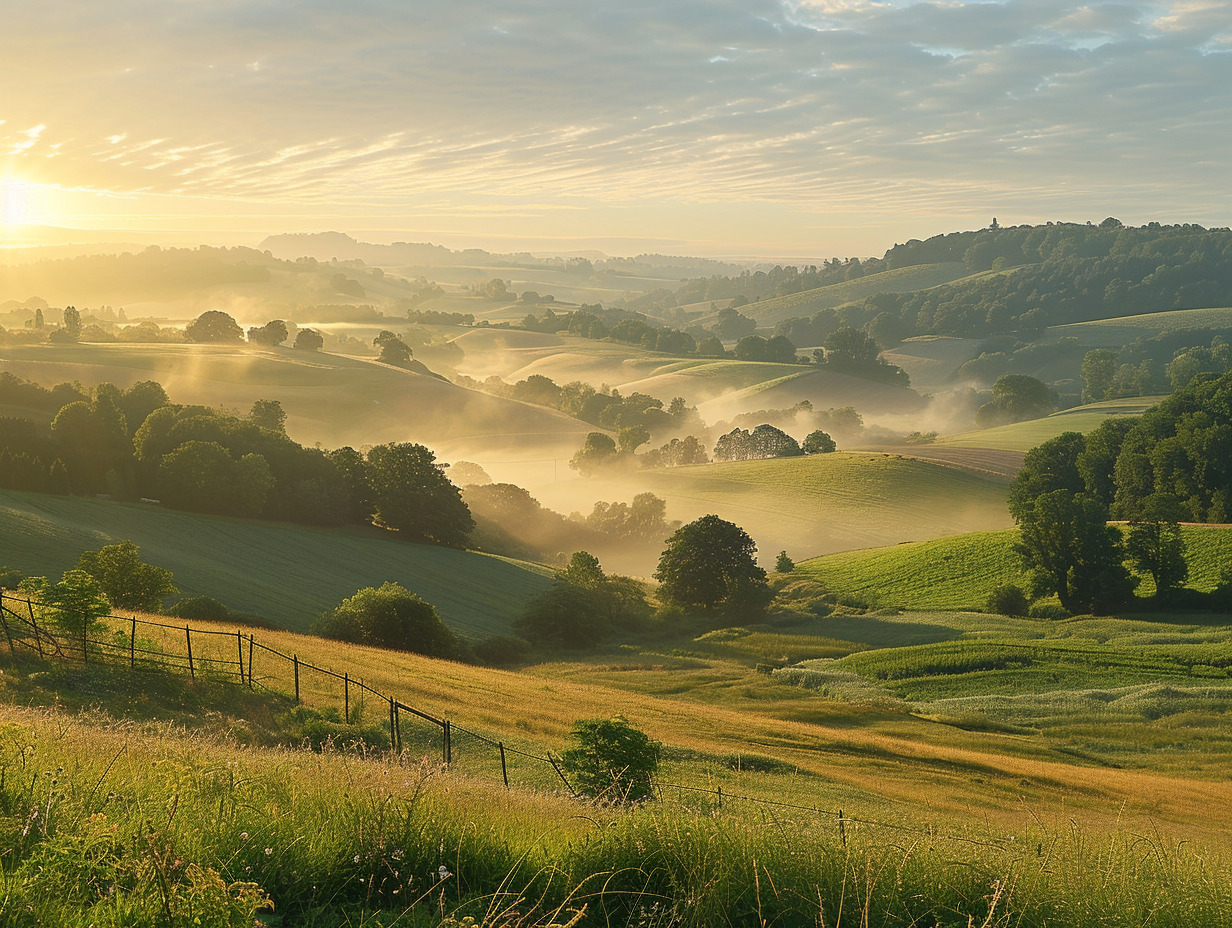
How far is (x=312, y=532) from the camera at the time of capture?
7725 centimetres

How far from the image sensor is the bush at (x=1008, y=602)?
71.0 metres

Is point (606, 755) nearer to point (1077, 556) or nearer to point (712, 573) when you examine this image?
point (712, 573)

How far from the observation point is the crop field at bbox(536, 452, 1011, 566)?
339 ft

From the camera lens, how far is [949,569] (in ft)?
265

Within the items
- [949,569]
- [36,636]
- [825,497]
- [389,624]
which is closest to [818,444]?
[825,497]

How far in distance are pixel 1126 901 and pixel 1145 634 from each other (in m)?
63.0

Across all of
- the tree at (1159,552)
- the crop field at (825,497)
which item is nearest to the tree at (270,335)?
the crop field at (825,497)

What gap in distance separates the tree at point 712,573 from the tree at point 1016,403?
437ft

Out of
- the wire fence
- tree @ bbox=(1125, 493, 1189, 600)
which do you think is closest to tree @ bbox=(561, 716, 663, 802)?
the wire fence

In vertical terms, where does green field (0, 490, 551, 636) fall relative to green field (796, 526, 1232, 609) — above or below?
above

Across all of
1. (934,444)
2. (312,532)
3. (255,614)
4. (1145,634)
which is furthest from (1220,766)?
(934,444)

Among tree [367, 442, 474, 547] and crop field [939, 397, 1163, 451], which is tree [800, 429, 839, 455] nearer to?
crop field [939, 397, 1163, 451]

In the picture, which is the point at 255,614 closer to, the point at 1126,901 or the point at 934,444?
the point at 1126,901

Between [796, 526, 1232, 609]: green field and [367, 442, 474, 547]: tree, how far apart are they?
115ft
